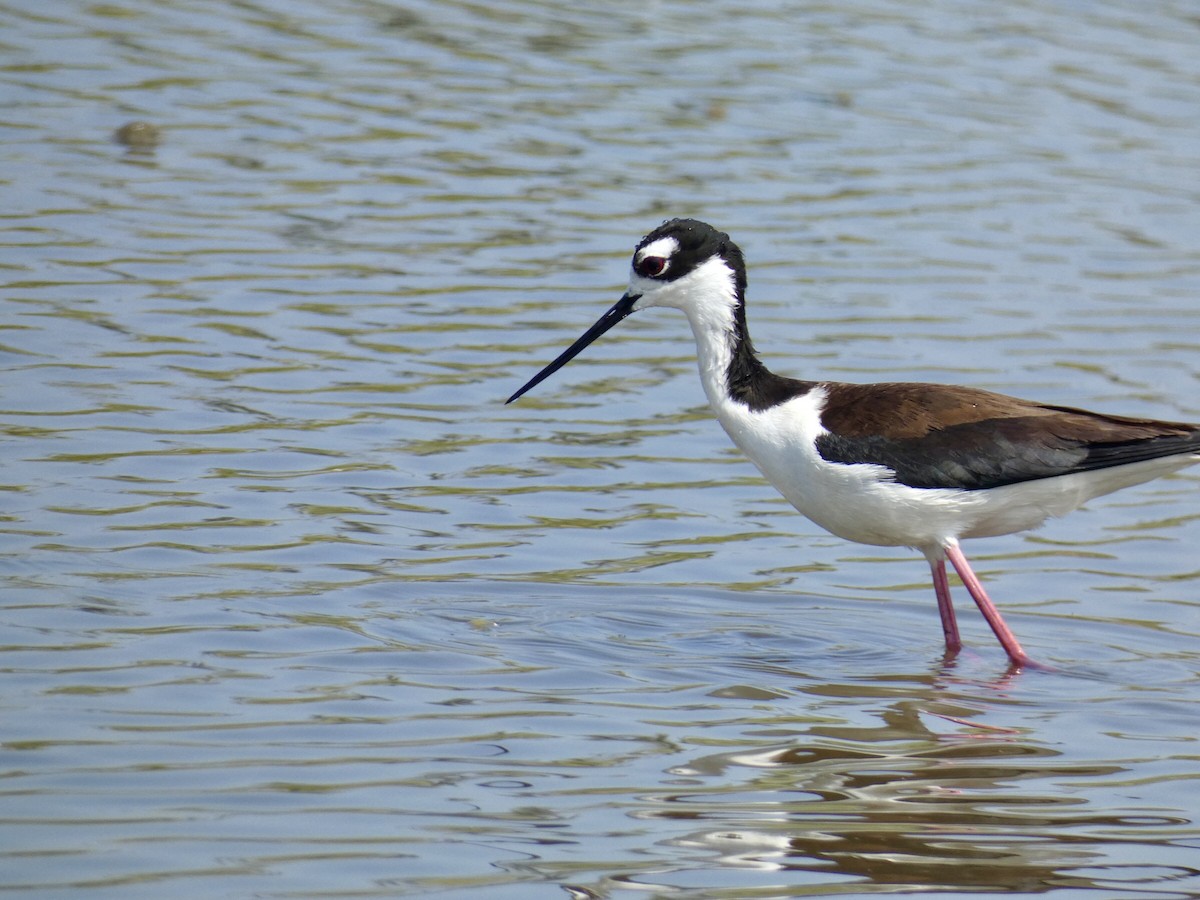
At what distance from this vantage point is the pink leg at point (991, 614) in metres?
6.65

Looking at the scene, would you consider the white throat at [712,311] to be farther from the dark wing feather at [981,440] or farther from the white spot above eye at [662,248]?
the dark wing feather at [981,440]

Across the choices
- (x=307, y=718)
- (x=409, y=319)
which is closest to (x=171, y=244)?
(x=409, y=319)

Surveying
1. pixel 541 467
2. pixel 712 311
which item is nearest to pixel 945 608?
pixel 712 311

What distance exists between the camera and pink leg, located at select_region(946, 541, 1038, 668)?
665 centimetres

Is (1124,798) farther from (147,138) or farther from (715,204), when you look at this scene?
(147,138)

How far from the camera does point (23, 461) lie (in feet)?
24.3

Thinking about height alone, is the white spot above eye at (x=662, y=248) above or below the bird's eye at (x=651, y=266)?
above

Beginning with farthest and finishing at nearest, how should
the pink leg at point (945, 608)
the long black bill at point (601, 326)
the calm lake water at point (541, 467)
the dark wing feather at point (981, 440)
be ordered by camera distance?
the long black bill at point (601, 326) < the pink leg at point (945, 608) < the dark wing feather at point (981, 440) < the calm lake water at point (541, 467)

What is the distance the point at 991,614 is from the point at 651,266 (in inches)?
69.8

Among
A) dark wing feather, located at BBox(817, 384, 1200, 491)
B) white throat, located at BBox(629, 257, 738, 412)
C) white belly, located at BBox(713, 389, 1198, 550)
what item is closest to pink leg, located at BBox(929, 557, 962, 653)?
white belly, located at BBox(713, 389, 1198, 550)

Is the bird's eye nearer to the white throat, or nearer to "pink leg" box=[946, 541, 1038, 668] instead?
the white throat

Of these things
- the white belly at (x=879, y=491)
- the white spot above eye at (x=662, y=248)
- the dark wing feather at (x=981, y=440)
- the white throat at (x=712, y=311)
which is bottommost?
the white belly at (x=879, y=491)

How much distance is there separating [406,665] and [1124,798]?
2.19 m

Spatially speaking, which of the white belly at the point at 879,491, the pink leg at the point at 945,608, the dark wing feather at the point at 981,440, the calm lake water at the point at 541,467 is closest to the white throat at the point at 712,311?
the white belly at the point at 879,491
